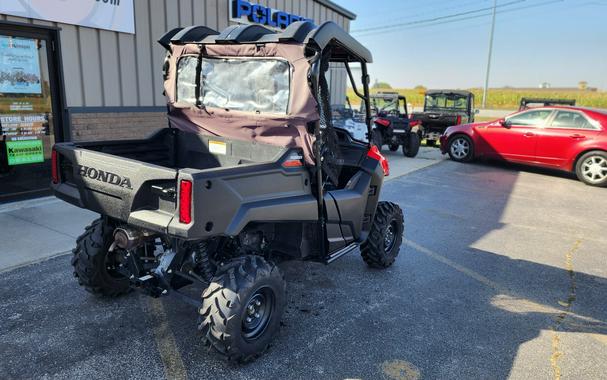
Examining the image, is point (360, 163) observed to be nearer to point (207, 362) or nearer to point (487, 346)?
point (487, 346)

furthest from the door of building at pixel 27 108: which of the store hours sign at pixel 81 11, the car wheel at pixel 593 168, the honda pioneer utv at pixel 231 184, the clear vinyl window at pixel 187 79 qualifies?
the car wheel at pixel 593 168

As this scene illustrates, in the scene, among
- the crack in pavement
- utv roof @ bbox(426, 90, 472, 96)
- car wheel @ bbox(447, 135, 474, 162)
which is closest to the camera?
the crack in pavement

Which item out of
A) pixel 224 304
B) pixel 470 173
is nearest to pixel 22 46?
pixel 224 304

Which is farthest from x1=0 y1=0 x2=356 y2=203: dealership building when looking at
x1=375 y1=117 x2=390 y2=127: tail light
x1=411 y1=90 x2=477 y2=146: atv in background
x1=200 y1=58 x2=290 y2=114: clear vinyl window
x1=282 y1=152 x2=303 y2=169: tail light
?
x1=411 y1=90 x2=477 y2=146: atv in background

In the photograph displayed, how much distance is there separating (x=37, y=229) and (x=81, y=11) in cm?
354

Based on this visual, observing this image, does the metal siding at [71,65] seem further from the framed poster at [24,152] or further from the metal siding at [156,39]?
the metal siding at [156,39]

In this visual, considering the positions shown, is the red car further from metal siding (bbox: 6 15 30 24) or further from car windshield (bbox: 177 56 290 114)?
metal siding (bbox: 6 15 30 24)

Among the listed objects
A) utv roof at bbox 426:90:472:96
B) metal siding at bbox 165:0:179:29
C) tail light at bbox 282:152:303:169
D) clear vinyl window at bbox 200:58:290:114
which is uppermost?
metal siding at bbox 165:0:179:29

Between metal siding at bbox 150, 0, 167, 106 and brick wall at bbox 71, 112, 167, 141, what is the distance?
→ 37cm

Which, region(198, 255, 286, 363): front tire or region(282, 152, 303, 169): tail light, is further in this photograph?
region(282, 152, 303, 169): tail light

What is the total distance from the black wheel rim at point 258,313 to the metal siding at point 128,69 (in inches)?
231

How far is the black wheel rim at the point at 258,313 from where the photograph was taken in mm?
3041

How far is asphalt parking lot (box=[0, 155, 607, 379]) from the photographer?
9.84 ft

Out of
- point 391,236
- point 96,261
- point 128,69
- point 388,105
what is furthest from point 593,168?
point 96,261
